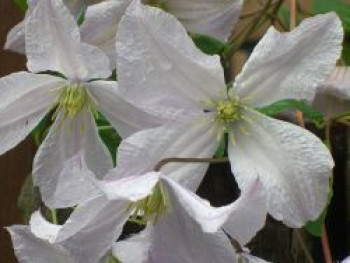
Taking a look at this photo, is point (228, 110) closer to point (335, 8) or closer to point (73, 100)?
point (73, 100)

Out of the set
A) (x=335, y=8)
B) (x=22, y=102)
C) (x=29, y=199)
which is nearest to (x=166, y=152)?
(x=22, y=102)

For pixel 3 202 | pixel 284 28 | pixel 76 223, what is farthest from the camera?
pixel 3 202

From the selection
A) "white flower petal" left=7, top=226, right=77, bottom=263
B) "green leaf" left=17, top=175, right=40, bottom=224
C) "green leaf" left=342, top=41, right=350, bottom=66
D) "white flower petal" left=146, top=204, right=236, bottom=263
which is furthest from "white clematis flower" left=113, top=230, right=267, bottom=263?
"green leaf" left=17, top=175, right=40, bottom=224

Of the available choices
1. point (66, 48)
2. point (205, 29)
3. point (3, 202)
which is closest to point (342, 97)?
point (205, 29)

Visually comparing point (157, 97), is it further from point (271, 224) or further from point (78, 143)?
point (271, 224)

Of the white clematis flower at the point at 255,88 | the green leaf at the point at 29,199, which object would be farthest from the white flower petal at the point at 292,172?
the green leaf at the point at 29,199

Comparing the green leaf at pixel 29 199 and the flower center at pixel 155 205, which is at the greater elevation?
the flower center at pixel 155 205

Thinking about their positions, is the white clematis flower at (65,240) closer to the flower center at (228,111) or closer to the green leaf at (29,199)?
the flower center at (228,111)
